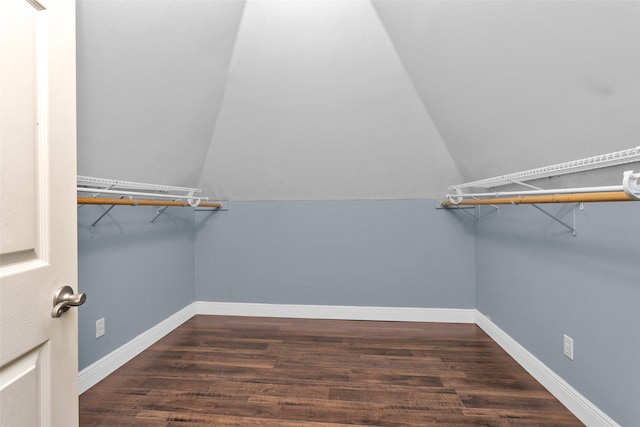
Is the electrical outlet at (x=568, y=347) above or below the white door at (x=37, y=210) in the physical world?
below

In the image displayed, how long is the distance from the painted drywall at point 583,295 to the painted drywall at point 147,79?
2.23m

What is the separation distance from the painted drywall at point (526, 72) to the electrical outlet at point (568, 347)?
2.67 ft

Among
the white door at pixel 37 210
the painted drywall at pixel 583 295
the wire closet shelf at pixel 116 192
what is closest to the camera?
the white door at pixel 37 210

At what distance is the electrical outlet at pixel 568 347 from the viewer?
1.71 meters

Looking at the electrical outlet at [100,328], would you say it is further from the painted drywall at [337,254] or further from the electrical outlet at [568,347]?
the electrical outlet at [568,347]

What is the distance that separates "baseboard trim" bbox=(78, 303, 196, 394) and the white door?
1.35m

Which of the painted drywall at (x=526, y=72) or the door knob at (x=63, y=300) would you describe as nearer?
the door knob at (x=63, y=300)

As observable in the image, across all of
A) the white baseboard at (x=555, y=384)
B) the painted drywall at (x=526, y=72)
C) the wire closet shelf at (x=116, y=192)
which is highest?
the painted drywall at (x=526, y=72)

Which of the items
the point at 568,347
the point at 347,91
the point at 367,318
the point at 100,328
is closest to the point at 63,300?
the point at 100,328

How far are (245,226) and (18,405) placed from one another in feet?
8.52

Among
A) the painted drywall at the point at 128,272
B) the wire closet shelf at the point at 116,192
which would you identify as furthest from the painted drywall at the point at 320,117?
the painted drywall at the point at 128,272

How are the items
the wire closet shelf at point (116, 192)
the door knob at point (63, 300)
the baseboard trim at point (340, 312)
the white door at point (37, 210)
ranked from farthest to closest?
the baseboard trim at point (340, 312)
the wire closet shelf at point (116, 192)
the door knob at point (63, 300)
the white door at point (37, 210)

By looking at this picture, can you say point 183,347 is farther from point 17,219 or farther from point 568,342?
point 568,342

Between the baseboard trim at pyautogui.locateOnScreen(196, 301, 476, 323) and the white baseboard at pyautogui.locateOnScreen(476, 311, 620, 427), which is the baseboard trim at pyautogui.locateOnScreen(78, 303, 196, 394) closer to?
the baseboard trim at pyautogui.locateOnScreen(196, 301, 476, 323)
